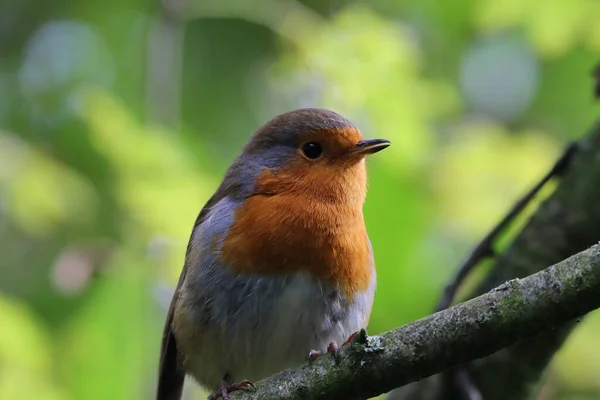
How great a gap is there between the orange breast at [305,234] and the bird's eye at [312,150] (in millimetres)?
177

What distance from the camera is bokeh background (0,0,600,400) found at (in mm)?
3754

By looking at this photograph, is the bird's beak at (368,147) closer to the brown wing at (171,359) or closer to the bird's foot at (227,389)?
the brown wing at (171,359)

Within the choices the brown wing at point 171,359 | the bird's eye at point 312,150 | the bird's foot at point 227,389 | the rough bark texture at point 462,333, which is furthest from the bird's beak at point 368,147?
the rough bark texture at point 462,333

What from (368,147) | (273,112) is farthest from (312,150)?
(273,112)

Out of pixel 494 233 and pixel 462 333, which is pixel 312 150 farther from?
pixel 462 333

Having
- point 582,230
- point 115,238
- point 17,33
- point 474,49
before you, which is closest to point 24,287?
point 115,238

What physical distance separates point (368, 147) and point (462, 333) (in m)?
1.71

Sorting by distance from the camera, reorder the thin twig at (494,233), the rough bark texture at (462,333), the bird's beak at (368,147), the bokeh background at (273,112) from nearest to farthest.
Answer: the rough bark texture at (462,333) < the thin twig at (494,233) < the bird's beak at (368,147) < the bokeh background at (273,112)

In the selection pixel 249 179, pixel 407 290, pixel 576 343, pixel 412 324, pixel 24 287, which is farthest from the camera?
pixel 24 287

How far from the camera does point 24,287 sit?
576cm

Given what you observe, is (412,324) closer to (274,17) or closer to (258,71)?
(274,17)

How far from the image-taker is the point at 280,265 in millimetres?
3236

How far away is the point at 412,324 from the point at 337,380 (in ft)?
0.87

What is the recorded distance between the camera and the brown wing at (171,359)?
381 cm
